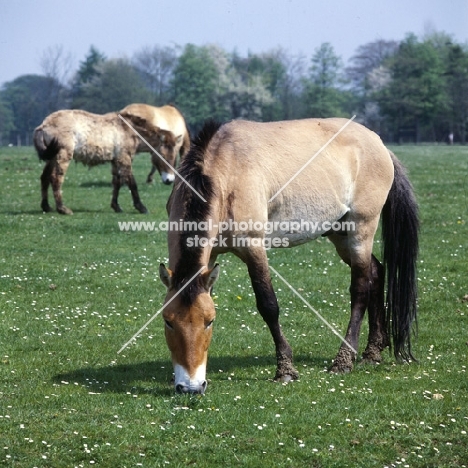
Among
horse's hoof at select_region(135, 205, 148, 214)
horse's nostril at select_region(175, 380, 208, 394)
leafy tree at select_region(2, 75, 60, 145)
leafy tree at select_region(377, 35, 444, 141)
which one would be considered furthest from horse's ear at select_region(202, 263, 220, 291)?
leafy tree at select_region(2, 75, 60, 145)

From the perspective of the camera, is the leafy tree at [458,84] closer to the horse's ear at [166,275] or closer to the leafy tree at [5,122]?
the leafy tree at [5,122]

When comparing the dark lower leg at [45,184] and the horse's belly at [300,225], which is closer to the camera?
the horse's belly at [300,225]

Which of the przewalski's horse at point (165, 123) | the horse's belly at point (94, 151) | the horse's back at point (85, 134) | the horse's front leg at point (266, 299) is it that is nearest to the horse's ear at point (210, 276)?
the horse's front leg at point (266, 299)

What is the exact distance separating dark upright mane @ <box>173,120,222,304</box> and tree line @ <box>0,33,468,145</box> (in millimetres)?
40623

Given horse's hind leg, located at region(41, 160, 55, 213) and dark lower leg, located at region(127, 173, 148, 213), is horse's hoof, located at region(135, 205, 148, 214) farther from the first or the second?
horse's hind leg, located at region(41, 160, 55, 213)

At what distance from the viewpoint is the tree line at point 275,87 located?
50344 mm

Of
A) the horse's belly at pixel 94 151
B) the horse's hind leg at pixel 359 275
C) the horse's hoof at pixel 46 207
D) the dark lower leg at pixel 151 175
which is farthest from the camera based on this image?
the dark lower leg at pixel 151 175

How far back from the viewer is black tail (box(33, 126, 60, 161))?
18.2 metres

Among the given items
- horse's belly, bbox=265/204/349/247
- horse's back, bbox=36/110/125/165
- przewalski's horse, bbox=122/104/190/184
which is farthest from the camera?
przewalski's horse, bbox=122/104/190/184

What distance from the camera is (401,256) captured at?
8281 mm

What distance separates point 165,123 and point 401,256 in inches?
617

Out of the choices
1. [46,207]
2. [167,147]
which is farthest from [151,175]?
[46,207]

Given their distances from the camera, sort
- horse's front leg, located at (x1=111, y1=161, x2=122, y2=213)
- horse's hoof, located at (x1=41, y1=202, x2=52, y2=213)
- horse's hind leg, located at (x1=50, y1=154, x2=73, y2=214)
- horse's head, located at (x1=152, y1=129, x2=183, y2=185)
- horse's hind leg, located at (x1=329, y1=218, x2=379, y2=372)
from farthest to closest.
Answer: horse's head, located at (x1=152, y1=129, x2=183, y2=185), horse's front leg, located at (x1=111, y1=161, x2=122, y2=213), horse's hoof, located at (x1=41, y1=202, x2=52, y2=213), horse's hind leg, located at (x1=50, y1=154, x2=73, y2=214), horse's hind leg, located at (x1=329, y1=218, x2=379, y2=372)

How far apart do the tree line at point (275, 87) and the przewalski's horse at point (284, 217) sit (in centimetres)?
3940
